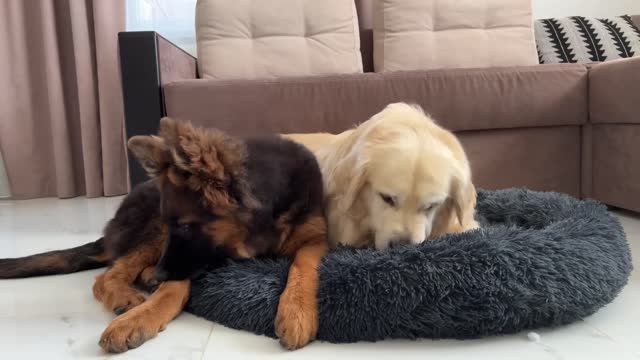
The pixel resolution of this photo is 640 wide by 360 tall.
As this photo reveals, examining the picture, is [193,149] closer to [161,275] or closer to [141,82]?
[161,275]

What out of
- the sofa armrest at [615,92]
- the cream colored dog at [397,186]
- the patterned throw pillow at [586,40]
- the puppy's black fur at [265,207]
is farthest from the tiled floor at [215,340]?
the patterned throw pillow at [586,40]

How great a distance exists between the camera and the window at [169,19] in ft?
12.9

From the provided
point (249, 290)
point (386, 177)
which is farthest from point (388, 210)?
point (249, 290)

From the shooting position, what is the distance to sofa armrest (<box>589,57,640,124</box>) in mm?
2414

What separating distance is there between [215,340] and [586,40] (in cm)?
331

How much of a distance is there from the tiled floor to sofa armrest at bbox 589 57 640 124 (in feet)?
3.43

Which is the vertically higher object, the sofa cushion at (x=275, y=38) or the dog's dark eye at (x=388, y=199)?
the sofa cushion at (x=275, y=38)

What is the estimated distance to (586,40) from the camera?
3551 millimetres

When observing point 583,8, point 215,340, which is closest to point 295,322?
point 215,340

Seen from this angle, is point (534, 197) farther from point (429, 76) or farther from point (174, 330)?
point (174, 330)

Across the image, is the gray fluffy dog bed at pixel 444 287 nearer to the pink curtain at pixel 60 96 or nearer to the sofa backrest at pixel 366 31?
the sofa backrest at pixel 366 31

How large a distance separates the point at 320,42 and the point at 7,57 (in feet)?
7.32

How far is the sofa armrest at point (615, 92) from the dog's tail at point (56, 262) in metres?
2.29

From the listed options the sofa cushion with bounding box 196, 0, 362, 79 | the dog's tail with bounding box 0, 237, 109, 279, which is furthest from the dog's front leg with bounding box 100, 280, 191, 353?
the sofa cushion with bounding box 196, 0, 362, 79
